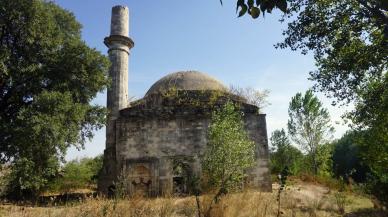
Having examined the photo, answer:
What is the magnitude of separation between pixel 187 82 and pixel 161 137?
4.31m

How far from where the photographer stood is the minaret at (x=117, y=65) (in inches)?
770

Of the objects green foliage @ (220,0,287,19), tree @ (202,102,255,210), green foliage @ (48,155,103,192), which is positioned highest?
green foliage @ (220,0,287,19)

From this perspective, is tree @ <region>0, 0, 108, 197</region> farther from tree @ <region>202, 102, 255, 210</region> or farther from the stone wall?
tree @ <region>202, 102, 255, 210</region>

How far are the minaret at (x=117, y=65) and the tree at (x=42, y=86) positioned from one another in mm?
1366

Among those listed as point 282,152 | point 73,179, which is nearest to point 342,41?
point 73,179

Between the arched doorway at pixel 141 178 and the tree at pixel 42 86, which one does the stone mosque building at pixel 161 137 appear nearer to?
the arched doorway at pixel 141 178

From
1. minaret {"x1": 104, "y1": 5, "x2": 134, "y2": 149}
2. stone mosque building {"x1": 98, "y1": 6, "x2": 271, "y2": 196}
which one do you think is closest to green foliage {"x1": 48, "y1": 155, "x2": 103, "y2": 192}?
stone mosque building {"x1": 98, "y1": 6, "x2": 271, "y2": 196}

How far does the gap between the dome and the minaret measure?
2.01 meters

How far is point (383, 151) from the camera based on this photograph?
42.0 ft

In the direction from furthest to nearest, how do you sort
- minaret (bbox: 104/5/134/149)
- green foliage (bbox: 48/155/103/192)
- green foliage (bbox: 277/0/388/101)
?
1. green foliage (bbox: 48/155/103/192)
2. minaret (bbox: 104/5/134/149)
3. green foliage (bbox: 277/0/388/101)

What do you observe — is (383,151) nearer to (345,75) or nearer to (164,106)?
(345,75)

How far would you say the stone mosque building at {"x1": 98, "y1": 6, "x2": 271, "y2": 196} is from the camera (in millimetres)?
18312

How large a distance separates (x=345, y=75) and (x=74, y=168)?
23.6 meters

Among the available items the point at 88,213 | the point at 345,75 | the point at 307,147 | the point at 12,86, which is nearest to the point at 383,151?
the point at 345,75
